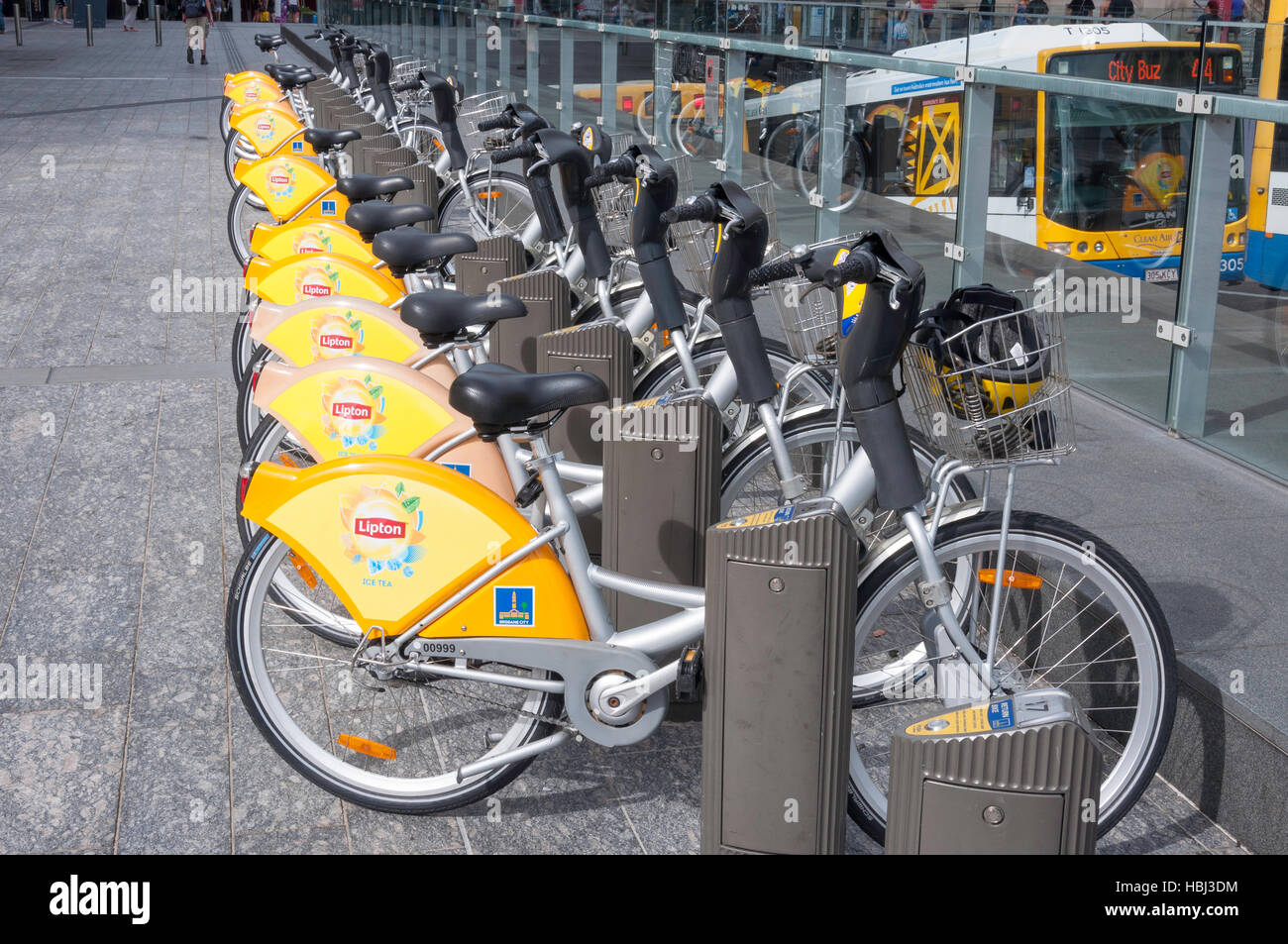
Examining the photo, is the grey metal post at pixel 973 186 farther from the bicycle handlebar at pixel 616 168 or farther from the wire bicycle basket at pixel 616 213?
the bicycle handlebar at pixel 616 168

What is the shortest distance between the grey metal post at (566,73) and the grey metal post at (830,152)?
4.90 m

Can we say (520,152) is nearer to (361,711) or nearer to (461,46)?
(361,711)

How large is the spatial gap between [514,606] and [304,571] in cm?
69

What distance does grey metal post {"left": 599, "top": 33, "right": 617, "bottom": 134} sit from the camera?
1123 cm

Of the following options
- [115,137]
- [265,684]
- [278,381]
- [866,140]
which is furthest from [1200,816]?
[115,137]

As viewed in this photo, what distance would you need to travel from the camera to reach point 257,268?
5117mm

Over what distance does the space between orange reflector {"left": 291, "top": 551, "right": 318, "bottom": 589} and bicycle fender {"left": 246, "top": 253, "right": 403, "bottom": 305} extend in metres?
1.52

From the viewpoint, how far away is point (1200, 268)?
205 inches

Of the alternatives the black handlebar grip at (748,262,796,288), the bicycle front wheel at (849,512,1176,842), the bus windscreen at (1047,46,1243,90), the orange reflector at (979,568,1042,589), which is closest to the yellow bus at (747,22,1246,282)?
the bus windscreen at (1047,46,1243,90)

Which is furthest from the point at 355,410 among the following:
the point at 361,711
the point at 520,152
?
the point at 520,152

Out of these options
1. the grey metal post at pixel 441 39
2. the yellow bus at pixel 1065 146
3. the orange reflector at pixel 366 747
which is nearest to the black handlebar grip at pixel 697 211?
the orange reflector at pixel 366 747

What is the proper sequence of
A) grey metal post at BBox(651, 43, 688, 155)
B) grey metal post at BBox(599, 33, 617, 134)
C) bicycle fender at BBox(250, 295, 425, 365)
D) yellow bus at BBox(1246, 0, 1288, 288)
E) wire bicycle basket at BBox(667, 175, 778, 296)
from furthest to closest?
1. grey metal post at BBox(599, 33, 617, 134)
2. grey metal post at BBox(651, 43, 688, 155)
3. yellow bus at BBox(1246, 0, 1288, 288)
4. wire bicycle basket at BBox(667, 175, 778, 296)
5. bicycle fender at BBox(250, 295, 425, 365)
